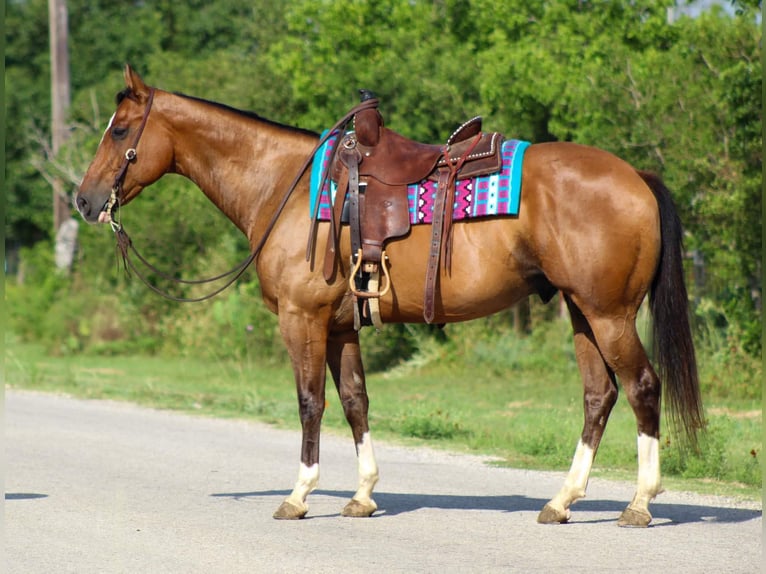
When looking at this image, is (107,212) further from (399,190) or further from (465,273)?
(465,273)

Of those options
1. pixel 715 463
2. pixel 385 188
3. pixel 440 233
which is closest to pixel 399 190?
pixel 385 188

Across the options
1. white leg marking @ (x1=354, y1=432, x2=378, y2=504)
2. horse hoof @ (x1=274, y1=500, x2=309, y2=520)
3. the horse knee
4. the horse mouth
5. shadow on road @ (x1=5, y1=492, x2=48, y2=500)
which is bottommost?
shadow on road @ (x1=5, y1=492, x2=48, y2=500)

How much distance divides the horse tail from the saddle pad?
33.3 inches

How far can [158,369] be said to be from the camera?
63.6 ft

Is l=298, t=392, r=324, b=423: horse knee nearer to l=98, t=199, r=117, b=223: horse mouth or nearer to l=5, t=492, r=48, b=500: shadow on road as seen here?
l=98, t=199, r=117, b=223: horse mouth

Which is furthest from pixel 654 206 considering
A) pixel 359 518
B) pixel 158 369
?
pixel 158 369

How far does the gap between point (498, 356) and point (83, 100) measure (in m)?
17.0

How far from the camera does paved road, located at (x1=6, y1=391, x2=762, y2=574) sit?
615 centimetres

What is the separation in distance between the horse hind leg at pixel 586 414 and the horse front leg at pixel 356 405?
109cm

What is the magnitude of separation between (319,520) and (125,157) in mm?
2627

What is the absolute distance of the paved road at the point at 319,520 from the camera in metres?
6.15

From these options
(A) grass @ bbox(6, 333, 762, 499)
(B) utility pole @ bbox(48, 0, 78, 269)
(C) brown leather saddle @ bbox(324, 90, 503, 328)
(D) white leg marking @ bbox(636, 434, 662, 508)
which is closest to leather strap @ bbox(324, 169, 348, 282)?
(C) brown leather saddle @ bbox(324, 90, 503, 328)

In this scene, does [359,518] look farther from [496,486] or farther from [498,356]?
[498,356]

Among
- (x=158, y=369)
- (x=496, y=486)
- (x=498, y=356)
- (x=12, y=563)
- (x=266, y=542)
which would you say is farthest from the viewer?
(x=158, y=369)
